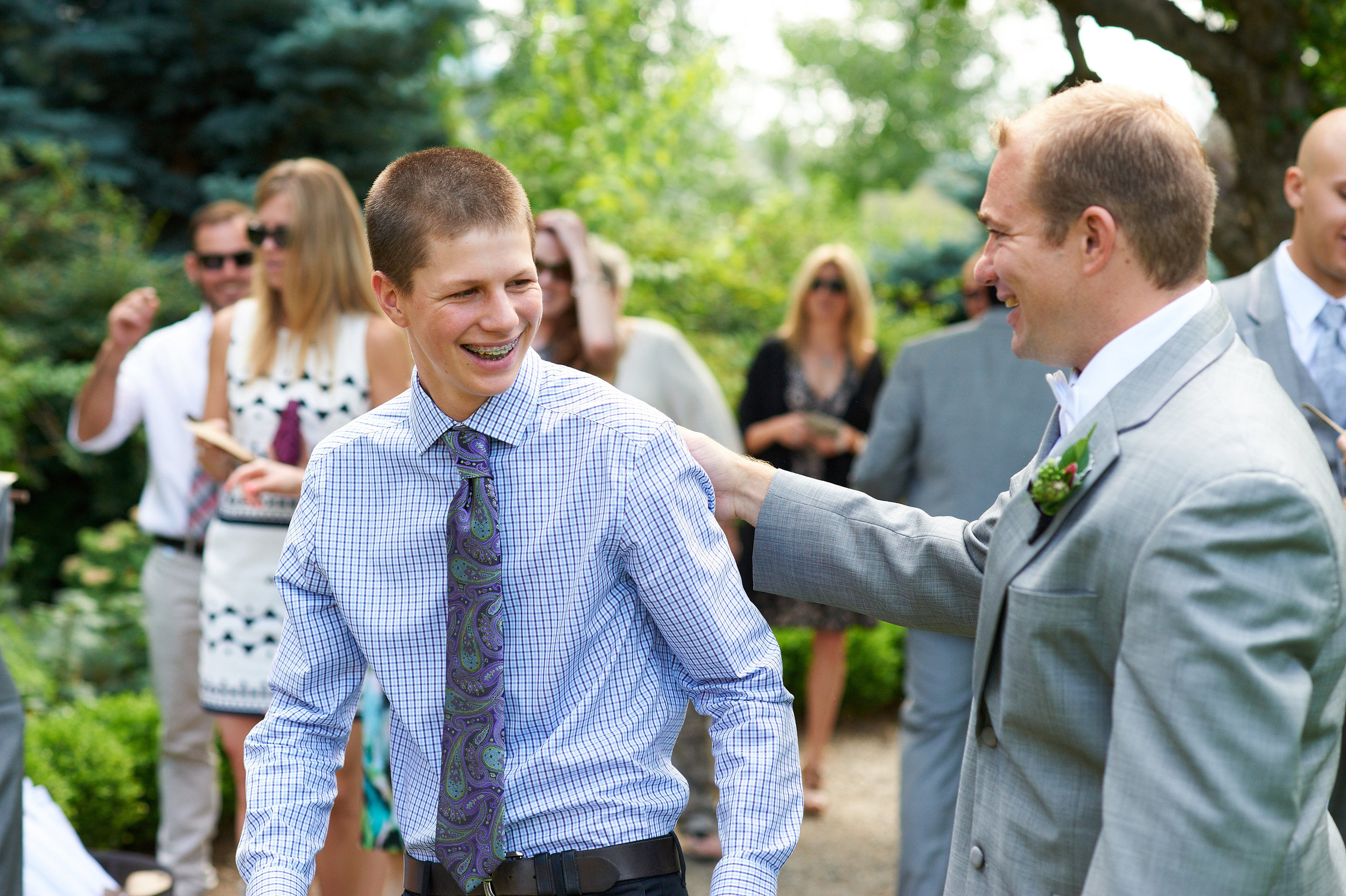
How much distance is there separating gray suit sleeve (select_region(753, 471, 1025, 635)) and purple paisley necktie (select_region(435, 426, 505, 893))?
0.64m

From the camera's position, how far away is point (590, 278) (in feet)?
14.6

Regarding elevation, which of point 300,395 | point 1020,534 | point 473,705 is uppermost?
point 1020,534

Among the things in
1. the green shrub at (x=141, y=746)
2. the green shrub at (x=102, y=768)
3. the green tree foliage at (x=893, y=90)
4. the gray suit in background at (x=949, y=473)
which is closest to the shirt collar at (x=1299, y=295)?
the gray suit in background at (x=949, y=473)

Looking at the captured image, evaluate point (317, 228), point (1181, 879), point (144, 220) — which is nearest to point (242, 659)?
point (317, 228)

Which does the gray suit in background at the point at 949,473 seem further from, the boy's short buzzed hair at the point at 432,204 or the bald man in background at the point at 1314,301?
the boy's short buzzed hair at the point at 432,204

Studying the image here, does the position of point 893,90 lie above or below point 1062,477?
above

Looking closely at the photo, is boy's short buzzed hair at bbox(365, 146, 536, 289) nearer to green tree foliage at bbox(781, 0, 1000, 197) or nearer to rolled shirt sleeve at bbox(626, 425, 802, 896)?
rolled shirt sleeve at bbox(626, 425, 802, 896)

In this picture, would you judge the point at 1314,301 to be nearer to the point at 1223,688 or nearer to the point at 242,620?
the point at 1223,688

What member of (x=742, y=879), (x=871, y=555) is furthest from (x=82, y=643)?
(x=742, y=879)

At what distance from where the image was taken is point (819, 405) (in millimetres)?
6035

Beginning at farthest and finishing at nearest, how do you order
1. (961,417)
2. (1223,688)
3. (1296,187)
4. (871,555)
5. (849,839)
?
(849,839) < (961,417) < (1296,187) < (871,555) < (1223,688)

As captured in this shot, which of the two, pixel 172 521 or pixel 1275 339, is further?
pixel 172 521

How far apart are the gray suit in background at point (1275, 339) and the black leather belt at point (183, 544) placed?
3.47 meters

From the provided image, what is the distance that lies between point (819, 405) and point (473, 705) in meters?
4.25
